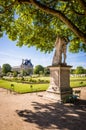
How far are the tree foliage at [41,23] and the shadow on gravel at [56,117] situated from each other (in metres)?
7.07

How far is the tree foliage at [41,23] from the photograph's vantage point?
15.7m

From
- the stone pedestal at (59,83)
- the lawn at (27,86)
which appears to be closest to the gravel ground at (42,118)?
the stone pedestal at (59,83)

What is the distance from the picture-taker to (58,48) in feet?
65.5

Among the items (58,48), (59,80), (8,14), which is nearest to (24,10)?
(8,14)

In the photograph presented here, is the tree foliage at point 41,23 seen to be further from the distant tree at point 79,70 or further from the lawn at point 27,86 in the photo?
the distant tree at point 79,70

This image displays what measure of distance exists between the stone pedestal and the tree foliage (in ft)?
12.7

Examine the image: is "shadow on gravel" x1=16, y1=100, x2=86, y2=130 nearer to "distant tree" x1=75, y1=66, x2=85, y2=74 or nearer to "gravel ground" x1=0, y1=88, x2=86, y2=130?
"gravel ground" x1=0, y1=88, x2=86, y2=130

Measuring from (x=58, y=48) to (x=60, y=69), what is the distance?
8.51ft

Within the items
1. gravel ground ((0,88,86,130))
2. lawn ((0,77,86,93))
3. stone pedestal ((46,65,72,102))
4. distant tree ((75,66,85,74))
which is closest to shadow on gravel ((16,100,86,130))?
gravel ground ((0,88,86,130))

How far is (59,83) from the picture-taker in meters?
18.6

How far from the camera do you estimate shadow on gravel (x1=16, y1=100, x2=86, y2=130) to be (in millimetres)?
9930

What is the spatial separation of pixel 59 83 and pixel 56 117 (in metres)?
7.17

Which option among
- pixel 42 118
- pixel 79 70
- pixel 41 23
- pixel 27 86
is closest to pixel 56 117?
pixel 42 118

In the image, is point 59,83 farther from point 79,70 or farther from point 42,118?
point 79,70
